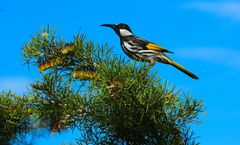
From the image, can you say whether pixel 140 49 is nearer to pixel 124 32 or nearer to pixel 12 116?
pixel 124 32

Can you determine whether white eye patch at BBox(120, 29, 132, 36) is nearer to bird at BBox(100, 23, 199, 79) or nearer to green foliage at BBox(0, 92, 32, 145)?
bird at BBox(100, 23, 199, 79)

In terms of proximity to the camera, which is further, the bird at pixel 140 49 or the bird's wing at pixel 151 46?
the bird's wing at pixel 151 46

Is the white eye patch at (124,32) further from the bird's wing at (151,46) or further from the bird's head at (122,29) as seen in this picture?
the bird's wing at (151,46)

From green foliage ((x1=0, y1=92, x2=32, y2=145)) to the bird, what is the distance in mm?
1063

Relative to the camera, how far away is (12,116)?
4383 millimetres

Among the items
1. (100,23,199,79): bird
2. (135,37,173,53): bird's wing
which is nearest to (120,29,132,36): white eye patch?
(100,23,199,79): bird

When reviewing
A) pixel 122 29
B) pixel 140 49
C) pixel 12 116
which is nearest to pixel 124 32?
pixel 122 29

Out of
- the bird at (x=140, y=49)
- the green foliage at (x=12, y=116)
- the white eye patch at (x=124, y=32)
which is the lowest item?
the green foliage at (x=12, y=116)

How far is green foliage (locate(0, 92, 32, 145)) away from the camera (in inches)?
171

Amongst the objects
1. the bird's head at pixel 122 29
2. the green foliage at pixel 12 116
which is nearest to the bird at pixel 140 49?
the bird's head at pixel 122 29

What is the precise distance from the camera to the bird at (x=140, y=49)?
4570mm

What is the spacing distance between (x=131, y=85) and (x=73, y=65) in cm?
80

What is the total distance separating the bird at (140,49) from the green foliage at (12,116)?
1.06m

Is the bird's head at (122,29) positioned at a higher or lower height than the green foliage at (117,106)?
higher
